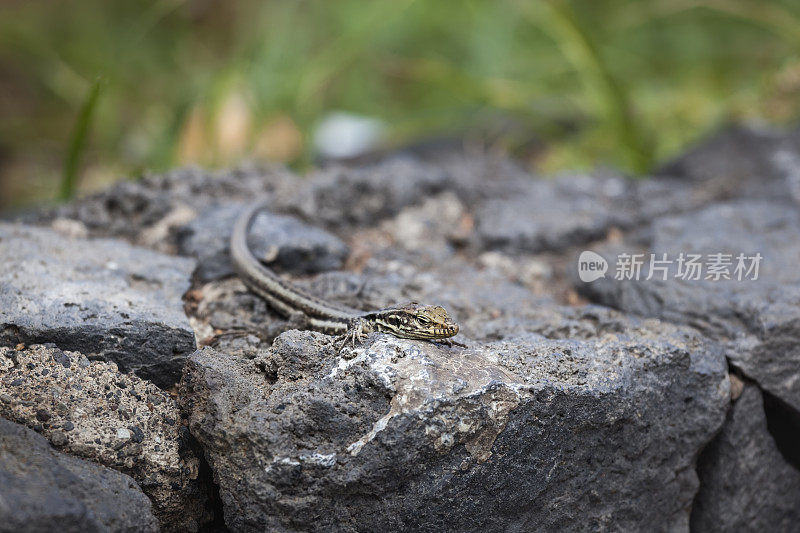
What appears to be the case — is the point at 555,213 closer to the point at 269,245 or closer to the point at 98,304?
the point at 269,245

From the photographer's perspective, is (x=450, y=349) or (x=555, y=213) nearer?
(x=450, y=349)

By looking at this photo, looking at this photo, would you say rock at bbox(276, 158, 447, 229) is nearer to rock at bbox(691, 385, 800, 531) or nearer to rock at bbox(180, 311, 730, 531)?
rock at bbox(180, 311, 730, 531)

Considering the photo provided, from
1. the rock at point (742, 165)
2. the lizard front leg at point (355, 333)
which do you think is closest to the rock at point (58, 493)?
the lizard front leg at point (355, 333)

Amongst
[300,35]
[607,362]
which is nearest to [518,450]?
[607,362]

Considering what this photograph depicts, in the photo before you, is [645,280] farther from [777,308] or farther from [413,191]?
[413,191]

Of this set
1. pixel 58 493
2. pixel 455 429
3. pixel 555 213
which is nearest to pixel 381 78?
pixel 555 213

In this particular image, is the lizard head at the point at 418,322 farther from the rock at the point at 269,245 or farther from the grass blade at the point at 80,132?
the grass blade at the point at 80,132

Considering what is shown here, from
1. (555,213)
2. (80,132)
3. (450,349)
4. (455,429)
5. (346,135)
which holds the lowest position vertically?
(455,429)
